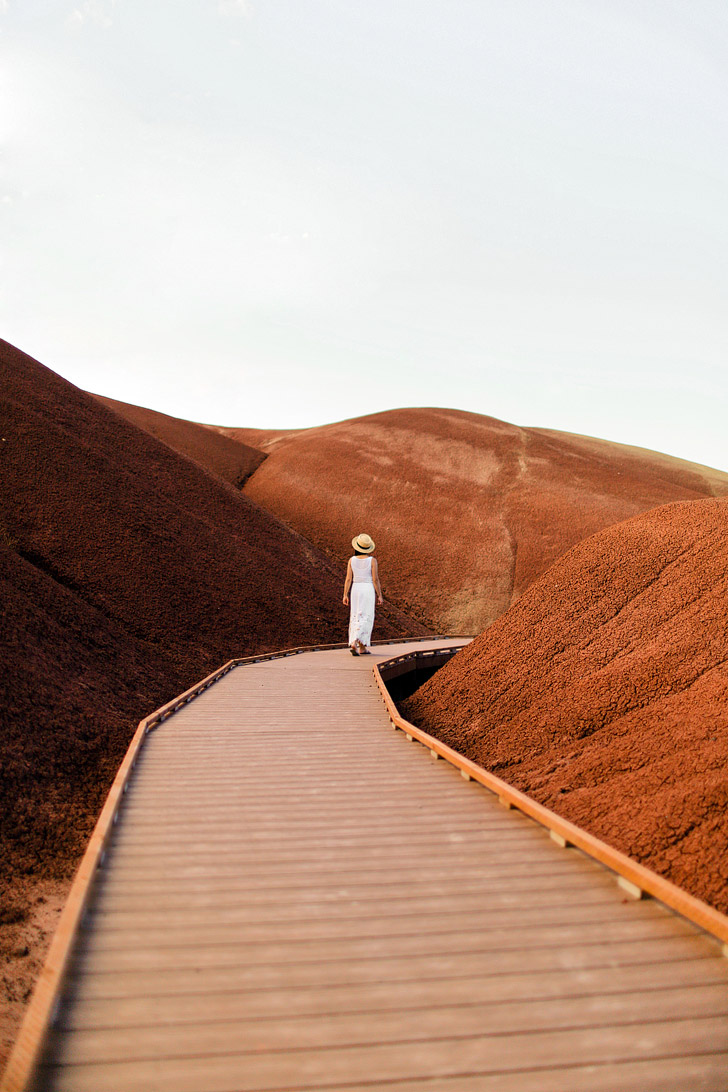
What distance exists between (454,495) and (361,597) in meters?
29.2

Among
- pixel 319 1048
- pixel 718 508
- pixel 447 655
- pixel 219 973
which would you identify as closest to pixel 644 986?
pixel 319 1048

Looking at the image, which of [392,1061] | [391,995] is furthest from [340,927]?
[392,1061]

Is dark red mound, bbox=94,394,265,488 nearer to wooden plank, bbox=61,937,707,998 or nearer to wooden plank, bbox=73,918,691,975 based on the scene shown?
wooden plank, bbox=73,918,691,975

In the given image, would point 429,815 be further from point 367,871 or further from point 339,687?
point 339,687

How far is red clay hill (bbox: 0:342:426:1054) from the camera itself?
867 centimetres

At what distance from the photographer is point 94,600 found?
17656mm

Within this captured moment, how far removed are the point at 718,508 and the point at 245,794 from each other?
8.82 m

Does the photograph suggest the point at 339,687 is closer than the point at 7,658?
No

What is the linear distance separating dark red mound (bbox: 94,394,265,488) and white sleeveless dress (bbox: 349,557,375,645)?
31550 millimetres

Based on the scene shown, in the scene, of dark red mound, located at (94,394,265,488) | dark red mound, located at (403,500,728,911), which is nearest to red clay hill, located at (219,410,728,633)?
dark red mound, located at (94,394,265,488)

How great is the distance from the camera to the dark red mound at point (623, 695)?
566 centimetres

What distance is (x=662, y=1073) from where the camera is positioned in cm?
285

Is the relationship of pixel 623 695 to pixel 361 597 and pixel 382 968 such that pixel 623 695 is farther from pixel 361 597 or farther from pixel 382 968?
pixel 361 597

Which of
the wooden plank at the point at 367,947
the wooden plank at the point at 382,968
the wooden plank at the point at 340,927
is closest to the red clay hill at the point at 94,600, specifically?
the wooden plank at the point at 340,927
